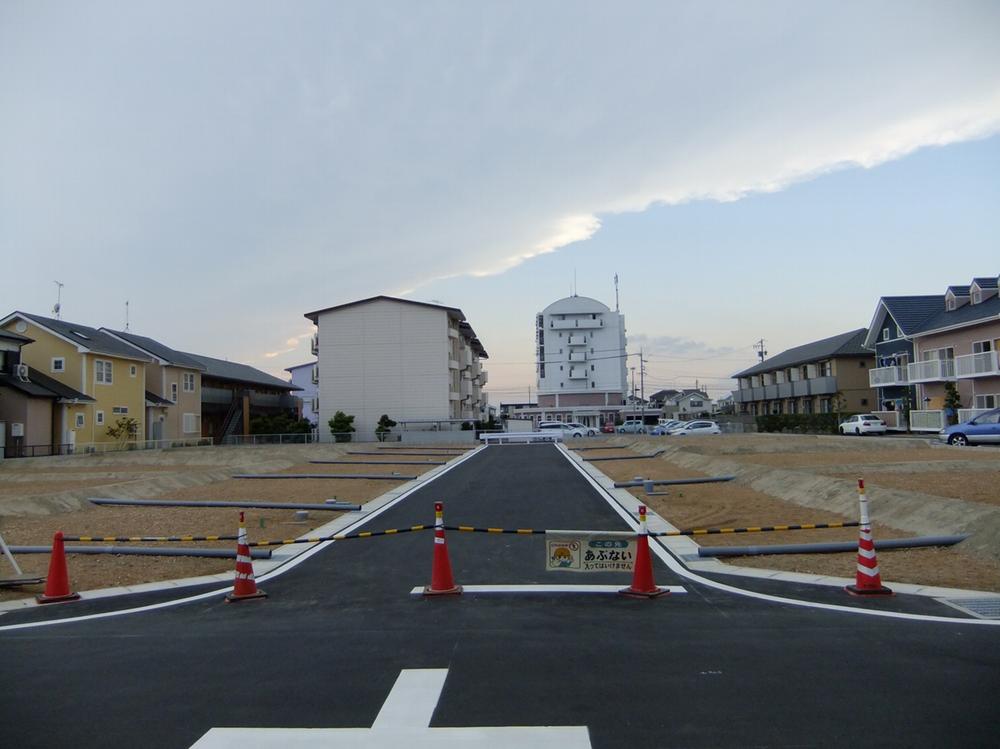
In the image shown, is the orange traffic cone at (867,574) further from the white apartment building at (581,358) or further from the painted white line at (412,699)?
the white apartment building at (581,358)

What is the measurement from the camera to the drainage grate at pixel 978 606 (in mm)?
7086

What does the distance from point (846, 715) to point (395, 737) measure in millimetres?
2903

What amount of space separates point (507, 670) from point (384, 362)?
187 feet

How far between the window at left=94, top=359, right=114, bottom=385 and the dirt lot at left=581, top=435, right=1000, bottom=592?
30.9m

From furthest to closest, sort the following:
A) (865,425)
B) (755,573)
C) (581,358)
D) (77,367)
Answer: (581,358), (865,425), (77,367), (755,573)

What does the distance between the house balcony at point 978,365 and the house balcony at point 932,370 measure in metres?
0.78

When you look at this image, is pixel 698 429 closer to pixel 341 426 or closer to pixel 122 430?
pixel 341 426

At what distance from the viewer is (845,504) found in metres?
14.9

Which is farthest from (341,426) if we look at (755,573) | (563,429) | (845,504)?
(755,573)

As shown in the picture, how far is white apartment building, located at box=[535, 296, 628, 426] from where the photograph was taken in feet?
316

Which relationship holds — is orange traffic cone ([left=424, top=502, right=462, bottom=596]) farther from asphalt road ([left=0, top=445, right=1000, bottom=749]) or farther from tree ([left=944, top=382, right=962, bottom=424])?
tree ([left=944, top=382, right=962, bottom=424])

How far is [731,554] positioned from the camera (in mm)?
10422

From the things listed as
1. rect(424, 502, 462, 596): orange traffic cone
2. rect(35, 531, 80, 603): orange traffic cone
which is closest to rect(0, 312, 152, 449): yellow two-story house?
rect(35, 531, 80, 603): orange traffic cone

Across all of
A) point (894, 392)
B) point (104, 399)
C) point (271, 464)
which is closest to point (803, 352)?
point (894, 392)
